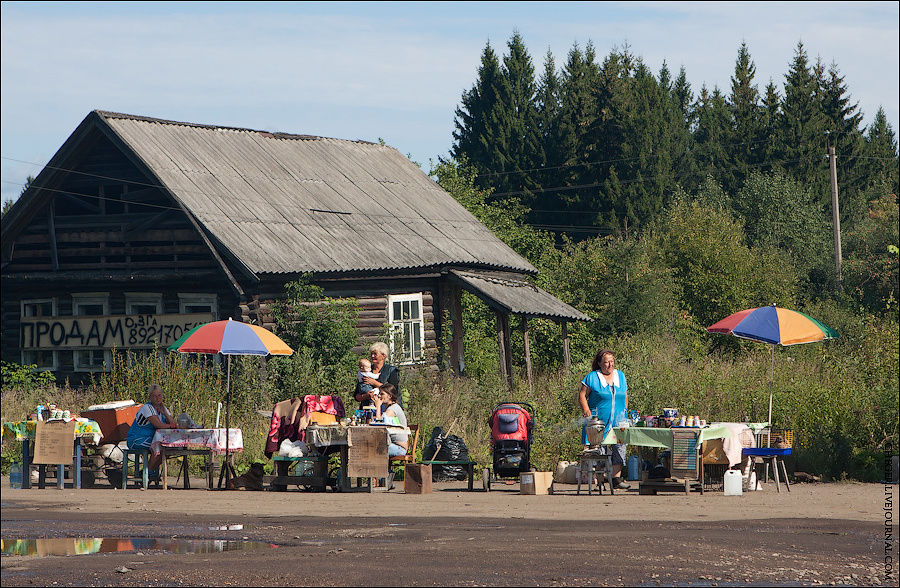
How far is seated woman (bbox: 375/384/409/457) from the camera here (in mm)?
15133

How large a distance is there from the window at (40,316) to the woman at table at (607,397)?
14.8m

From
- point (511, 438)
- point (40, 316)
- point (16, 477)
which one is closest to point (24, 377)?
point (40, 316)

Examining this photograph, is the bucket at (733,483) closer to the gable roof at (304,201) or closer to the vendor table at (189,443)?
the vendor table at (189,443)

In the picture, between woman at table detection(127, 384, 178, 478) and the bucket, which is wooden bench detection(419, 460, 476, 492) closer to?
the bucket

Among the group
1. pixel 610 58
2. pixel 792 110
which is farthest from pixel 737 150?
pixel 610 58

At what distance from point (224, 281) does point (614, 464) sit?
468 inches

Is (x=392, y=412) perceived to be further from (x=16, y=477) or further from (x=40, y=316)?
(x=40, y=316)

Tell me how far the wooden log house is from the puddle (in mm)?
12406

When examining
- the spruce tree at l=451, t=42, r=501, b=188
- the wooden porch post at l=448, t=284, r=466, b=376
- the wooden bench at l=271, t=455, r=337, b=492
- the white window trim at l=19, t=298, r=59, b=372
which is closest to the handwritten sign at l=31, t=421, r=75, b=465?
the wooden bench at l=271, t=455, r=337, b=492

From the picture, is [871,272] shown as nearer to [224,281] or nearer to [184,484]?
[224,281]

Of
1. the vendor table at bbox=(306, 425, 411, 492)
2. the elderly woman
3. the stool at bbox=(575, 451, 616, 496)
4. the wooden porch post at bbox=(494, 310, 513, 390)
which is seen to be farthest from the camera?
the wooden porch post at bbox=(494, 310, 513, 390)

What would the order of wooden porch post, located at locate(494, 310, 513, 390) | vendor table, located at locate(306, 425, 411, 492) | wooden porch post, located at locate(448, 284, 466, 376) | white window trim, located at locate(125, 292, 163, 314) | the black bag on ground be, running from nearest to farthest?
vendor table, located at locate(306, 425, 411, 492) < the black bag on ground < white window trim, located at locate(125, 292, 163, 314) < wooden porch post, located at locate(494, 310, 513, 390) < wooden porch post, located at locate(448, 284, 466, 376)

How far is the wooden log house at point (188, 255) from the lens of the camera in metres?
24.2

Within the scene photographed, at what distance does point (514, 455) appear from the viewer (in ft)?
52.3
